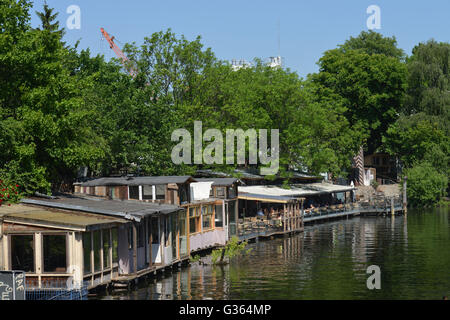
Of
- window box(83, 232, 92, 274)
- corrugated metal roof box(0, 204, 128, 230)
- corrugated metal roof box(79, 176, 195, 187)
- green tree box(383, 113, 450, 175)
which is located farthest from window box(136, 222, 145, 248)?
green tree box(383, 113, 450, 175)

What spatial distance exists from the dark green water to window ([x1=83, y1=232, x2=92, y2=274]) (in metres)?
1.95

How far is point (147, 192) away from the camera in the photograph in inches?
1875

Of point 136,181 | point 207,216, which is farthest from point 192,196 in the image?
point 136,181

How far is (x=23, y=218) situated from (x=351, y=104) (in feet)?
A: 272

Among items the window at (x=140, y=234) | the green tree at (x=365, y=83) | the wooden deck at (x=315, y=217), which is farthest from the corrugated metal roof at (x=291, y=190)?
the window at (x=140, y=234)

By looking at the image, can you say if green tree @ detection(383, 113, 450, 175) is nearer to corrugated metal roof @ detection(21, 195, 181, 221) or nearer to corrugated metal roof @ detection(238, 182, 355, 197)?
corrugated metal roof @ detection(238, 182, 355, 197)

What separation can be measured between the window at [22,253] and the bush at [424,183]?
74.7 meters

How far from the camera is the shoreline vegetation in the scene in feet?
133

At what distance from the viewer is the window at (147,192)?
47.4 metres

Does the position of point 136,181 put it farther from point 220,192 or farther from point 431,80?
point 431,80

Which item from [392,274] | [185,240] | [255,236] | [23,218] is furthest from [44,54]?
[255,236]

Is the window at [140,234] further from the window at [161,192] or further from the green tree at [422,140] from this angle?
the green tree at [422,140]

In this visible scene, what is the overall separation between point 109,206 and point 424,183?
68086mm
